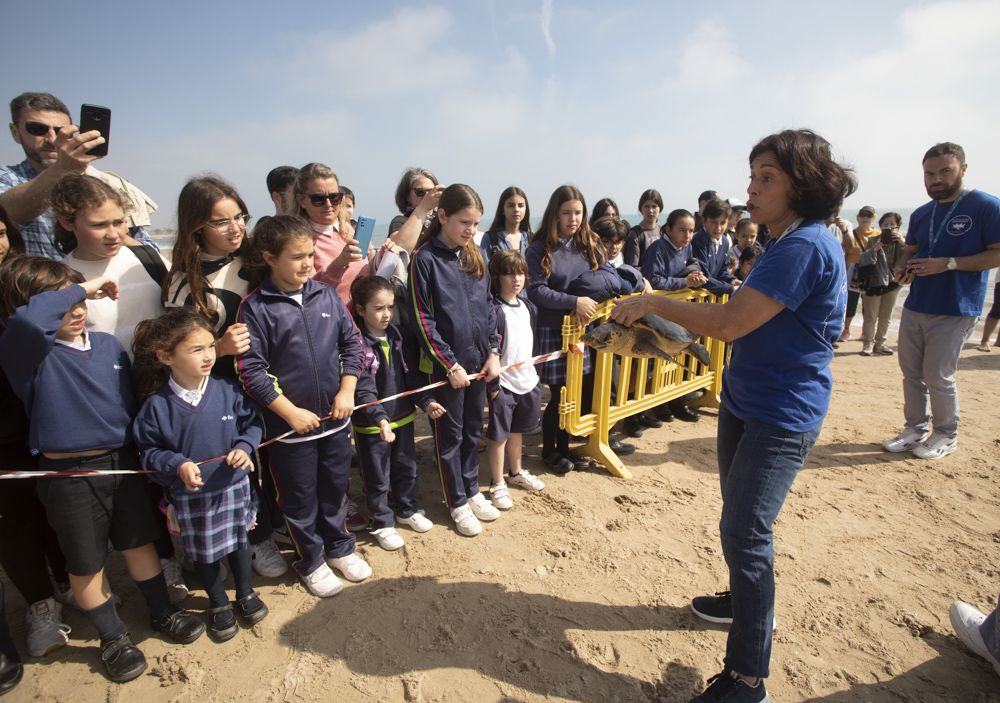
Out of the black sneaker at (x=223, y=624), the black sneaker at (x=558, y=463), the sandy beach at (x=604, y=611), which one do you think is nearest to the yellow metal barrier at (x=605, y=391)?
the black sneaker at (x=558, y=463)

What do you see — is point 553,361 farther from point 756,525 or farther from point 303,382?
point 756,525

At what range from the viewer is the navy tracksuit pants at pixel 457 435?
3.33m

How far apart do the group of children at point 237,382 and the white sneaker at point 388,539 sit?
0.04 ft

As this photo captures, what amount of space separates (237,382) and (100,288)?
716mm

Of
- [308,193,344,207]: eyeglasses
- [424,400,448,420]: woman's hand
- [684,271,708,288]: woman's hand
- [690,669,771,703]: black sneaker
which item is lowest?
[690,669,771,703]: black sneaker

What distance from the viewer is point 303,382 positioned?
8.73 ft

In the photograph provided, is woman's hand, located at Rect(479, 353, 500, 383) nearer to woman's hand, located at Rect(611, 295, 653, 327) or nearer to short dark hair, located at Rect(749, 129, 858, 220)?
woman's hand, located at Rect(611, 295, 653, 327)

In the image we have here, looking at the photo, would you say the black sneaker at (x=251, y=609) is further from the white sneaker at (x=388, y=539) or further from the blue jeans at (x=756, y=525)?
the blue jeans at (x=756, y=525)

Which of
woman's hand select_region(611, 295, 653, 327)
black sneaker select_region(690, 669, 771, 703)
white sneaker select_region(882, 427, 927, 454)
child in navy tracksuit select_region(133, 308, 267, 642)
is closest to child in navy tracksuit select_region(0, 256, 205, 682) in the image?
child in navy tracksuit select_region(133, 308, 267, 642)

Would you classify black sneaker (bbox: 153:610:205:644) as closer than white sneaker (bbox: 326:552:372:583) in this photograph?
Yes

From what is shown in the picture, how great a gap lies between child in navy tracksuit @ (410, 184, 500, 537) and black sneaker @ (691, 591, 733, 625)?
1411 mm

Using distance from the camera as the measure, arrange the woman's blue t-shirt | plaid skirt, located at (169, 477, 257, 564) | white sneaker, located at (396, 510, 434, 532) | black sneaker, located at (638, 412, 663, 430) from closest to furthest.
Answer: the woman's blue t-shirt < plaid skirt, located at (169, 477, 257, 564) < white sneaker, located at (396, 510, 434, 532) < black sneaker, located at (638, 412, 663, 430)

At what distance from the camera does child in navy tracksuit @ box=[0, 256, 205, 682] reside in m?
2.06

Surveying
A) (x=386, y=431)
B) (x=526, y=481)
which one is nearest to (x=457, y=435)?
(x=386, y=431)
